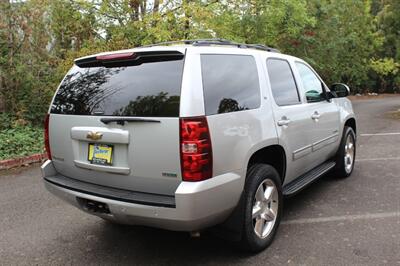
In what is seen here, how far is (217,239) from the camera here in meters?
4.02

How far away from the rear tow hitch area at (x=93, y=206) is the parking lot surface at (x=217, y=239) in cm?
52

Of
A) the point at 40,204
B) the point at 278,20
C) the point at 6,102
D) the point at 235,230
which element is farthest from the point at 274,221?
the point at 278,20

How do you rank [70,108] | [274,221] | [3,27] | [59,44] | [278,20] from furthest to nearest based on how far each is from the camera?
1. [278,20]
2. [59,44]
3. [3,27]
4. [274,221]
5. [70,108]

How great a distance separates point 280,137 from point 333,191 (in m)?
1.93

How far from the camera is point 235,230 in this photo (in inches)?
134

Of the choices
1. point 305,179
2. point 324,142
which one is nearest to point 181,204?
point 305,179

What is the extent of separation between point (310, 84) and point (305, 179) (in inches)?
49.1

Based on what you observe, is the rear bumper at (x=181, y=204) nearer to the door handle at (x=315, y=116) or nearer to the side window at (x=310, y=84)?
the door handle at (x=315, y=116)

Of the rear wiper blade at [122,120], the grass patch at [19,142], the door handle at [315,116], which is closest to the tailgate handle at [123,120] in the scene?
the rear wiper blade at [122,120]

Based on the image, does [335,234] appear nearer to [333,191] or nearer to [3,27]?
[333,191]

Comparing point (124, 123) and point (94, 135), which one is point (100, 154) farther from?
point (124, 123)

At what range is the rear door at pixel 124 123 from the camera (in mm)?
3072

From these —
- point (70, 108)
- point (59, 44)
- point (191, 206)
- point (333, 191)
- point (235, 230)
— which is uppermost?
point (59, 44)

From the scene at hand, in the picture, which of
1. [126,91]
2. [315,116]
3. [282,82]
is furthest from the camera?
[315,116]
